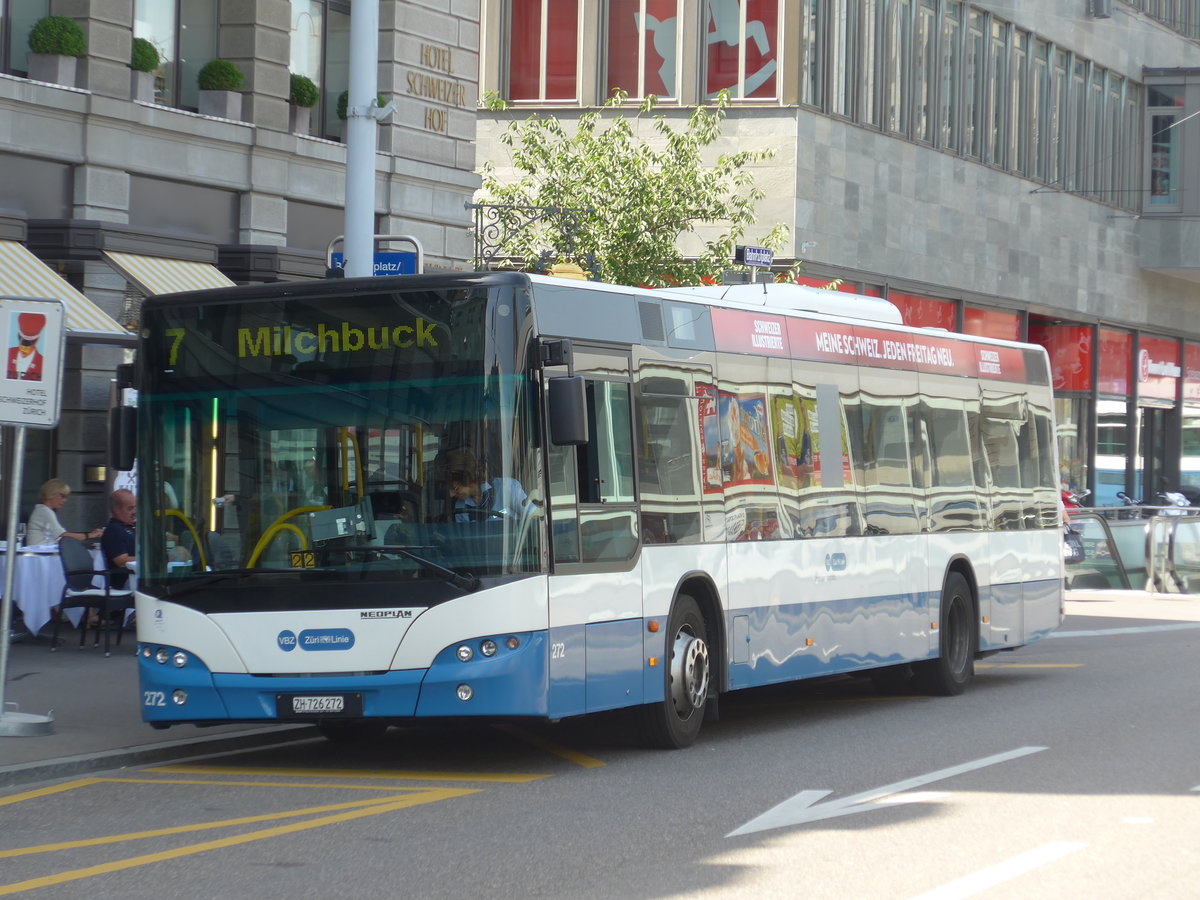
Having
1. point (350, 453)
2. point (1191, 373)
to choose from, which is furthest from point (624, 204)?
point (1191, 373)

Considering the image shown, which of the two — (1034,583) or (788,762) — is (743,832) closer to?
(788,762)

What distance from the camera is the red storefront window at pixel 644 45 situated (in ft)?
107

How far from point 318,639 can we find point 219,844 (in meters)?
2.22

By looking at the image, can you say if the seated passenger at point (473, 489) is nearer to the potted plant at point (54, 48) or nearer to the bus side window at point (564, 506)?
the bus side window at point (564, 506)

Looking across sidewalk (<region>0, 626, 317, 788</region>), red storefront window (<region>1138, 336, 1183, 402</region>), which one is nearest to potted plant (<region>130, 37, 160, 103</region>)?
sidewalk (<region>0, 626, 317, 788</region>)

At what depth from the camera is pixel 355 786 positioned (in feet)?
33.9

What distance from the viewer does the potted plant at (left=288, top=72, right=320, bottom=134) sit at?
22109mm

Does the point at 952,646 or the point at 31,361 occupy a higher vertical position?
the point at 31,361

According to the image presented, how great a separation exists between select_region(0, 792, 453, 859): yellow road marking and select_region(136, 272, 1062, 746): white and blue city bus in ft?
1.97

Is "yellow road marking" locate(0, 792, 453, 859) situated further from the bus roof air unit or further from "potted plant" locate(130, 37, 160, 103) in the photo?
"potted plant" locate(130, 37, 160, 103)

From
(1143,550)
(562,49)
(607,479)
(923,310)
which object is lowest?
(1143,550)

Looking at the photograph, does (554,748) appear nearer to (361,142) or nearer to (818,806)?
(818,806)

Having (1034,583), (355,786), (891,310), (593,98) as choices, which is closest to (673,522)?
(355,786)

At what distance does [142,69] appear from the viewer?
20.0 meters
